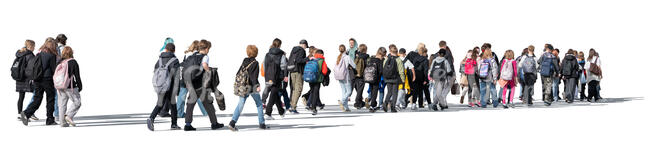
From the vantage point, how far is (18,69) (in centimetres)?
1709

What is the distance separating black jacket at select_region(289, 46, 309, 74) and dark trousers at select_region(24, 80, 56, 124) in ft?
18.0

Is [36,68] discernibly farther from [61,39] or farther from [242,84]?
[242,84]

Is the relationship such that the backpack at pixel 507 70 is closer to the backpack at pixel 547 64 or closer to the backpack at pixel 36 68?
the backpack at pixel 547 64

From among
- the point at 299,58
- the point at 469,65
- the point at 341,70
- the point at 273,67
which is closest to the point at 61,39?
the point at 273,67

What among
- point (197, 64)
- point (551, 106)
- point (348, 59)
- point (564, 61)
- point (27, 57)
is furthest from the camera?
point (564, 61)

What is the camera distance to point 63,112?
615 inches

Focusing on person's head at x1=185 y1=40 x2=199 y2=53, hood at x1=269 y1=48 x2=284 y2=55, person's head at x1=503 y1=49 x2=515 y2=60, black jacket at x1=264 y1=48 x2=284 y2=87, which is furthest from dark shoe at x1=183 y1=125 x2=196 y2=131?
person's head at x1=503 y1=49 x2=515 y2=60

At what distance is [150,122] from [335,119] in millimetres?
4498

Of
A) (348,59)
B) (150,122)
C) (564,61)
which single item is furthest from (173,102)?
(564,61)

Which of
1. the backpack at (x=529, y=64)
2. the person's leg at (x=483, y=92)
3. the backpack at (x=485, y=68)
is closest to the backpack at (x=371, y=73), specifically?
the backpack at (x=485, y=68)

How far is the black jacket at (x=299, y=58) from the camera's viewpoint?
18.9 m

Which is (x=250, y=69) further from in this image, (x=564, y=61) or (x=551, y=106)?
(x=564, y=61)

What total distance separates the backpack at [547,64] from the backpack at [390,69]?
18.9 ft

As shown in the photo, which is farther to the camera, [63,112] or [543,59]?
[543,59]
